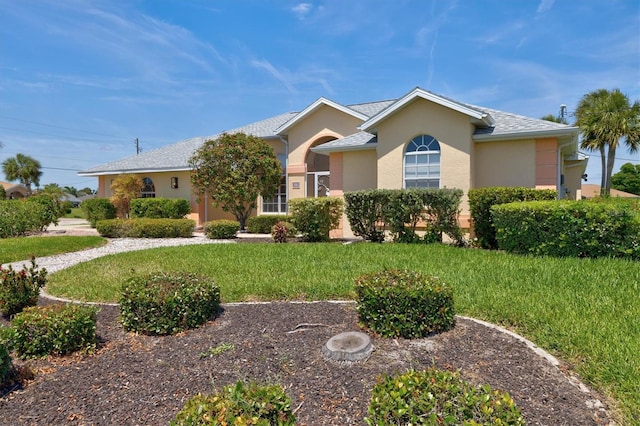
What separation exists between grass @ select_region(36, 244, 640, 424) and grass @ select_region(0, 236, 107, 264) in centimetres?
315

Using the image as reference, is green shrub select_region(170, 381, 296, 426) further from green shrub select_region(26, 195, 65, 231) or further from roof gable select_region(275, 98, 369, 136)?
green shrub select_region(26, 195, 65, 231)

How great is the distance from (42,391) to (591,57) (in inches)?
763

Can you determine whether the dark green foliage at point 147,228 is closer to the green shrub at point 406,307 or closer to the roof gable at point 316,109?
the roof gable at point 316,109

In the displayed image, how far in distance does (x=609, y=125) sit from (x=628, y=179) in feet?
115

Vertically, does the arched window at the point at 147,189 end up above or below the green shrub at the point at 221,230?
above

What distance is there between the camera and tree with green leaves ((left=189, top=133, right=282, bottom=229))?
17.3m

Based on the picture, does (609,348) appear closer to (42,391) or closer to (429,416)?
(429,416)

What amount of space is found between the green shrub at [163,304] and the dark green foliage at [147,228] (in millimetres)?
12100

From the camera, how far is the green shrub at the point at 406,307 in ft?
13.8

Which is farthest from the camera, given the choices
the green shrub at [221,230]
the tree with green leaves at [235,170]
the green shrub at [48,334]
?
the tree with green leaves at [235,170]

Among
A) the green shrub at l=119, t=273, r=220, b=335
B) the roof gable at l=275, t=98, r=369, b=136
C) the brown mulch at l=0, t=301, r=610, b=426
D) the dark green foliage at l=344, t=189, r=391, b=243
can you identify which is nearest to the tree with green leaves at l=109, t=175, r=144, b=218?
the roof gable at l=275, t=98, r=369, b=136

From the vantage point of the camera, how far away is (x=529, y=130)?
38.3 ft

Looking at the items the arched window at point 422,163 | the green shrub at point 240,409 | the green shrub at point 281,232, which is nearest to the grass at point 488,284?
the green shrub at point 281,232

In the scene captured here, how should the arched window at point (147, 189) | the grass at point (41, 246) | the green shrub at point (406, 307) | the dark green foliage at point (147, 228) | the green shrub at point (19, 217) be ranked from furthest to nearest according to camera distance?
the arched window at point (147, 189) < the dark green foliage at point (147, 228) < the green shrub at point (19, 217) < the grass at point (41, 246) < the green shrub at point (406, 307)
